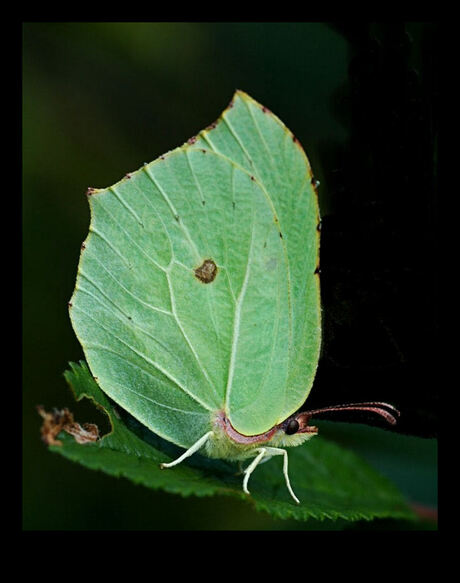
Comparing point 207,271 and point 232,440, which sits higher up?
point 207,271

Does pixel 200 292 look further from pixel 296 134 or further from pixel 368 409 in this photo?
pixel 296 134

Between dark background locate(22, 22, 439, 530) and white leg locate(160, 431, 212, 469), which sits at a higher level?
dark background locate(22, 22, 439, 530)

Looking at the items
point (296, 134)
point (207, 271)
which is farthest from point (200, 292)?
point (296, 134)

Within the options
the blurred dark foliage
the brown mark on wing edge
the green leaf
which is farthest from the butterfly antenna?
the brown mark on wing edge

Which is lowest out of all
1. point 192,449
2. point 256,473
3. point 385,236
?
point 256,473

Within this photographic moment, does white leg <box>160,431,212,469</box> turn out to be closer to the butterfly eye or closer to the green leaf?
the green leaf

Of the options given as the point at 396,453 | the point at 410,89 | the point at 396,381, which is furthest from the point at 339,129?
the point at 396,453

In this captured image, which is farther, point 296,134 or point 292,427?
point 296,134
